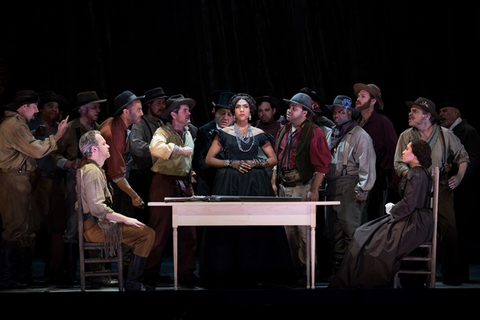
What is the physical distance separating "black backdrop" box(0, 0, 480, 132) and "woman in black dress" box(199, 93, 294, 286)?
2372 millimetres

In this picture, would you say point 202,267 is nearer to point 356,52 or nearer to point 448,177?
point 448,177

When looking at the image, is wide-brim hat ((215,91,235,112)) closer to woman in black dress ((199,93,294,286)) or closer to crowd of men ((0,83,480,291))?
crowd of men ((0,83,480,291))

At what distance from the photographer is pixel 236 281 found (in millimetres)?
6590

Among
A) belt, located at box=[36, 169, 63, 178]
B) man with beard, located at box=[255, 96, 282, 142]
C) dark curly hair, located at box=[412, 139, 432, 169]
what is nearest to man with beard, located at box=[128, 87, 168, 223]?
belt, located at box=[36, 169, 63, 178]

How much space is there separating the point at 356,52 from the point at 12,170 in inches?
167

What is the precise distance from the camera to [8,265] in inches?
259

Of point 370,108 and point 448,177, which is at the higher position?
point 370,108

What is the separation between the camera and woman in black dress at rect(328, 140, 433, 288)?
5.95 m

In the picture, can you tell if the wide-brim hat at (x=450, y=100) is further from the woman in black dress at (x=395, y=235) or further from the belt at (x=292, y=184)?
the belt at (x=292, y=184)

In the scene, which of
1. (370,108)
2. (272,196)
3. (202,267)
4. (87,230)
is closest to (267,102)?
(370,108)

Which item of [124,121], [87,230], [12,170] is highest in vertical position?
[124,121]

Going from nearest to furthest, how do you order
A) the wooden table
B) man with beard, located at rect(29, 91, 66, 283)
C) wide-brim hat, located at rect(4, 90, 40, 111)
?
the wooden table → wide-brim hat, located at rect(4, 90, 40, 111) → man with beard, located at rect(29, 91, 66, 283)

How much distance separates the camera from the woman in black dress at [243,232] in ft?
21.6

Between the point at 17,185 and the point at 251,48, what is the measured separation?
3.42 meters
